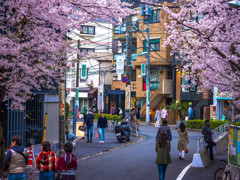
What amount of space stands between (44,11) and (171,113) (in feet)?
107

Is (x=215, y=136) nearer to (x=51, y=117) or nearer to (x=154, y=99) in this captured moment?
(x=51, y=117)

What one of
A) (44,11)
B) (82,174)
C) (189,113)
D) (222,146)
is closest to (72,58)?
(44,11)

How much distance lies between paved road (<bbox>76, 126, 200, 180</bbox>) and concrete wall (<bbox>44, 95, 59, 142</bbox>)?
3.14m

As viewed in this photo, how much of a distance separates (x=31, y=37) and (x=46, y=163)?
18.0ft

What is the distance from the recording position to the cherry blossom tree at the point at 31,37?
11.3 m

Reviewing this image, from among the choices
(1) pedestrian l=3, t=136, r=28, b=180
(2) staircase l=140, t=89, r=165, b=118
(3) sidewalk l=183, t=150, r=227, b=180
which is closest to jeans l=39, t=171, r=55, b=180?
(1) pedestrian l=3, t=136, r=28, b=180

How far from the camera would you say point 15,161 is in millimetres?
8688

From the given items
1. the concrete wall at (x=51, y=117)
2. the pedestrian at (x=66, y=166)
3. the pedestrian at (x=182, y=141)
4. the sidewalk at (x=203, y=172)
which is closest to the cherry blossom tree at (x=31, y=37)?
the pedestrian at (x=66, y=166)

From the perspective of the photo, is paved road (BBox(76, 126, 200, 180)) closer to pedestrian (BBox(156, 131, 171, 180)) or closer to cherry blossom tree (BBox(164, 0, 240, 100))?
pedestrian (BBox(156, 131, 171, 180))

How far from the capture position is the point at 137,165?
14.9m

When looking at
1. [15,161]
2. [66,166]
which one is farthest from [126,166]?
[15,161]

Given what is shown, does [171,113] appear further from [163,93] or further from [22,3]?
[22,3]

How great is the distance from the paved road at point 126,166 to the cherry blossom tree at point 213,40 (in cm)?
383

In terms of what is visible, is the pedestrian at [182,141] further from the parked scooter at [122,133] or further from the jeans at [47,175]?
the jeans at [47,175]
